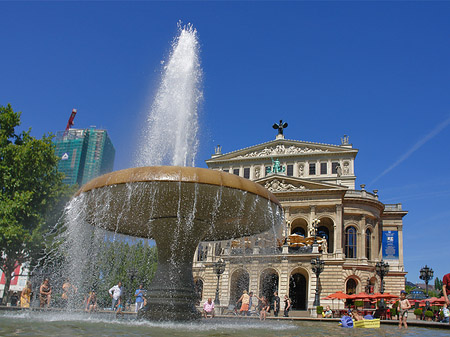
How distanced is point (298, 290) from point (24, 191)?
87.8ft

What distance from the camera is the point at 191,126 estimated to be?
1411 cm

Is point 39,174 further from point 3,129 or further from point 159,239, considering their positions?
point 159,239

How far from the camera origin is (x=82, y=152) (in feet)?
342

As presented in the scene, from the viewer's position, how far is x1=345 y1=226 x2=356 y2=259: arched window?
136ft

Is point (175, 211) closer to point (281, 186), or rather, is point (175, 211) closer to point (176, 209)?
point (176, 209)

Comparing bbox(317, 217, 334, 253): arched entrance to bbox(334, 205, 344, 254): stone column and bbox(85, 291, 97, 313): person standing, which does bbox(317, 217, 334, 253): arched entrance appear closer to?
bbox(334, 205, 344, 254): stone column

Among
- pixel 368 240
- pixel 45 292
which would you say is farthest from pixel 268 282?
pixel 45 292

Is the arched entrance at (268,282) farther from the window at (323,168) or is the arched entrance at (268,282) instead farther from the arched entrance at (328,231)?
the window at (323,168)

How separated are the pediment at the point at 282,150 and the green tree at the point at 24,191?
1180 inches

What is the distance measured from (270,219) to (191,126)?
482 cm

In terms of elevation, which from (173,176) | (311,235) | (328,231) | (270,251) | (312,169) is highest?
(312,169)

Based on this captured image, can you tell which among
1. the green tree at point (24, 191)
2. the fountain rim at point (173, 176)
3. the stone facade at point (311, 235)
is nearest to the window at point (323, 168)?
the stone facade at point (311, 235)

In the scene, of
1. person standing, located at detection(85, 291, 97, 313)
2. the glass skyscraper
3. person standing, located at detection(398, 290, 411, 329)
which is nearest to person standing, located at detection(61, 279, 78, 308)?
person standing, located at detection(85, 291, 97, 313)

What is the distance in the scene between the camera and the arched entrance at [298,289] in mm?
38531
